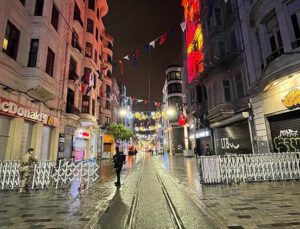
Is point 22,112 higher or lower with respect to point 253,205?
higher

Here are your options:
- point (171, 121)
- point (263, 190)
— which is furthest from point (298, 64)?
point (171, 121)

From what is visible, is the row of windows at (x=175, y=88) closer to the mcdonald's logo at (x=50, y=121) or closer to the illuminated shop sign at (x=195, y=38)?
the illuminated shop sign at (x=195, y=38)

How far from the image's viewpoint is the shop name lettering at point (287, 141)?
40.0 feet

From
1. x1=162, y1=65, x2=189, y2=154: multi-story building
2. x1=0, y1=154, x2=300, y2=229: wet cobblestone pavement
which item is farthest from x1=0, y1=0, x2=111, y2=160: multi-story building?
x1=162, y1=65, x2=189, y2=154: multi-story building

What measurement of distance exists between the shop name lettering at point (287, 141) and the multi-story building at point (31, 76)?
16640 millimetres

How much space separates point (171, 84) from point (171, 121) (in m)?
11.5

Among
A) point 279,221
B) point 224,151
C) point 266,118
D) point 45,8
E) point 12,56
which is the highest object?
point 45,8

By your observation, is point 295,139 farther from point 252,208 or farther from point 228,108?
point 252,208

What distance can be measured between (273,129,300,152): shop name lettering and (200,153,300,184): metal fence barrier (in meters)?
2.16

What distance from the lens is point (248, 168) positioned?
401 inches

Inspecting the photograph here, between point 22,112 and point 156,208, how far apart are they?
11.5 metres

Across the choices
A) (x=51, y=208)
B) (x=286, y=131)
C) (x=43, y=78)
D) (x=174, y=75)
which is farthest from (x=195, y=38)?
(x=174, y=75)

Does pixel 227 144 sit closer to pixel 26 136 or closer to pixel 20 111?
pixel 26 136

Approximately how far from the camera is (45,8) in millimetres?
15664
